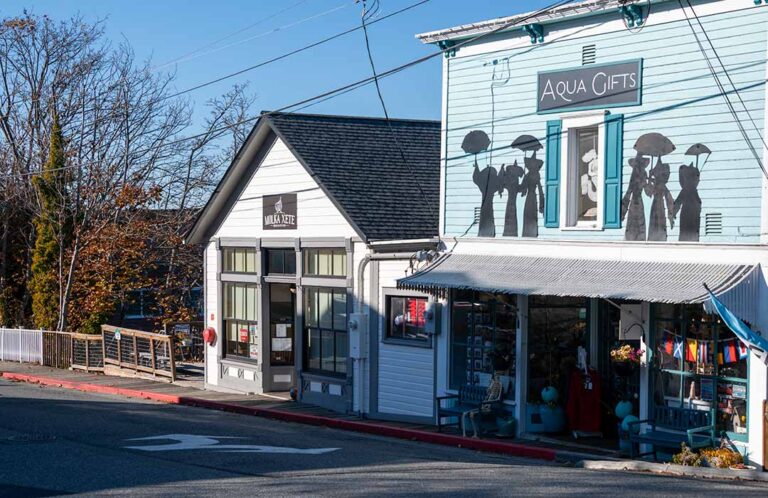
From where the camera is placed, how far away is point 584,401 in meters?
16.5

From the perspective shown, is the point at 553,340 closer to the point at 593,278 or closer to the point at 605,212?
the point at 593,278

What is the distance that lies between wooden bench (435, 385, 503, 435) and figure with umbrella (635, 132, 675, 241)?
13.7ft

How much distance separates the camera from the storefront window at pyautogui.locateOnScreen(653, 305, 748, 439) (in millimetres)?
14039

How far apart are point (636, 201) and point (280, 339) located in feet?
35.1

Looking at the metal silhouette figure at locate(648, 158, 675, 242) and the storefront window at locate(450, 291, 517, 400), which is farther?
the storefront window at locate(450, 291, 517, 400)

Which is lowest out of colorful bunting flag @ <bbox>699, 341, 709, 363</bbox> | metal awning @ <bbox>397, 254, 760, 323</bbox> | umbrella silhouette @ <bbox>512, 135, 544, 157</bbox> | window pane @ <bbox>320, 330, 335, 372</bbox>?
window pane @ <bbox>320, 330, 335, 372</bbox>

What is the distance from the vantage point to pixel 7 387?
1025 inches

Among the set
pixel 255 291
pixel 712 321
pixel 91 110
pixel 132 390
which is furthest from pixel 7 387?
pixel 712 321

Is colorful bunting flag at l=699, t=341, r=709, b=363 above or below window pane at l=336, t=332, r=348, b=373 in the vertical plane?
above

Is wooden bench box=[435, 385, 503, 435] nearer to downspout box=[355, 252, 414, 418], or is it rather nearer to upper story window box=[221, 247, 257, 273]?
downspout box=[355, 252, 414, 418]

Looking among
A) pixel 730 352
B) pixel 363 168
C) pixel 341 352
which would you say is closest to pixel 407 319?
pixel 341 352

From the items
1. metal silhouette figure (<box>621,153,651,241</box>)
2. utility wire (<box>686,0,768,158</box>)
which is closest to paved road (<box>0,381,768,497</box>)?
metal silhouette figure (<box>621,153,651,241</box>)

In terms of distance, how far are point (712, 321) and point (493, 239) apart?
4429mm

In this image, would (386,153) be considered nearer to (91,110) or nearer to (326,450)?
(326,450)
